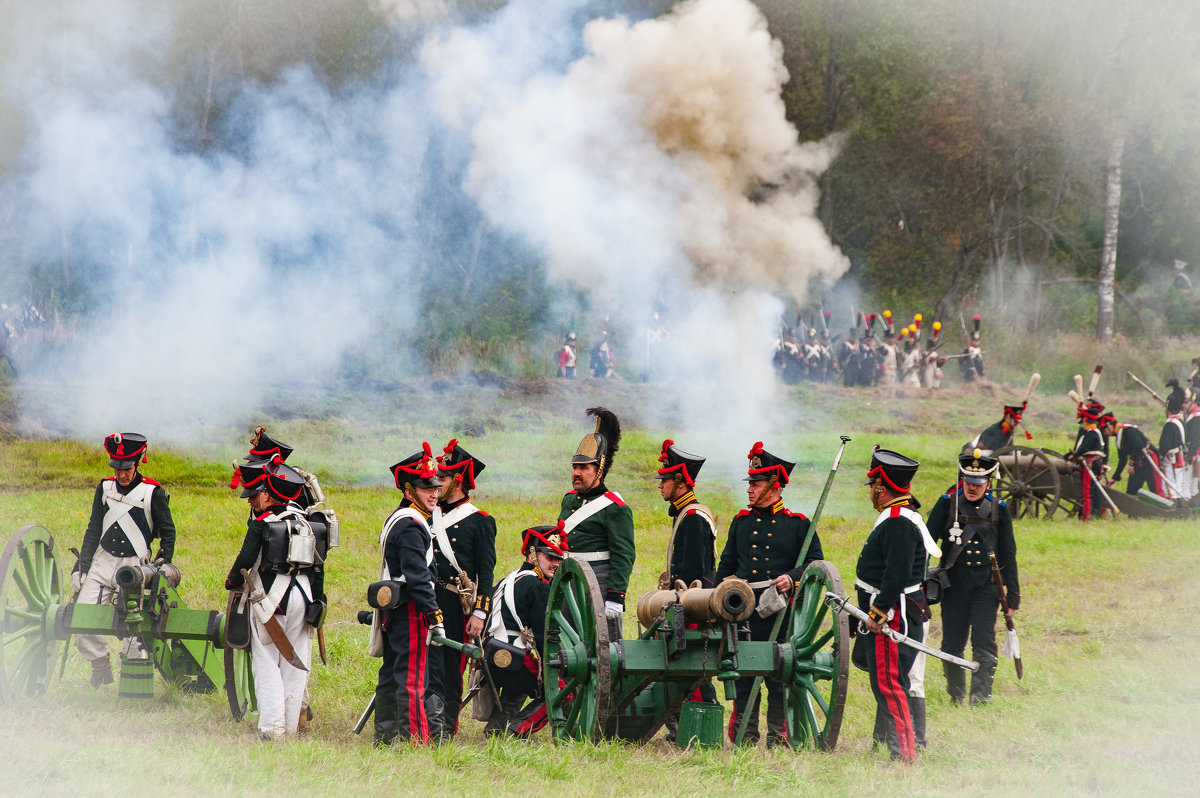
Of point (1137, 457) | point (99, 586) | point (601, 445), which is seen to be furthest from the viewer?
point (1137, 457)

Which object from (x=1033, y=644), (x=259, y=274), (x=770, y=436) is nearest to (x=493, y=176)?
(x=259, y=274)

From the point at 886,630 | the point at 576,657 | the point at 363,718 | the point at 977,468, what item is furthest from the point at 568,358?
the point at 576,657

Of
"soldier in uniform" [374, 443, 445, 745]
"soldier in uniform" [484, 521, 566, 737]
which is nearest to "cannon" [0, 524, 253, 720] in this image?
"soldier in uniform" [374, 443, 445, 745]

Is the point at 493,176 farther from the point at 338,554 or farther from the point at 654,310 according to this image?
the point at 338,554

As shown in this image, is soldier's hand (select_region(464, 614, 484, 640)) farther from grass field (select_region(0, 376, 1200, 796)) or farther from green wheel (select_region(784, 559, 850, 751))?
green wheel (select_region(784, 559, 850, 751))

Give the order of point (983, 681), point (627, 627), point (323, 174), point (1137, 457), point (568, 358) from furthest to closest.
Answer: point (568, 358) < point (1137, 457) < point (323, 174) < point (627, 627) < point (983, 681)

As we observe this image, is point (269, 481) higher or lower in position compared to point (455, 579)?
higher

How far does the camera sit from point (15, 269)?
14.5 meters

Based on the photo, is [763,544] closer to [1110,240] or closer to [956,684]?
[956,684]

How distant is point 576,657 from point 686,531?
1174 millimetres

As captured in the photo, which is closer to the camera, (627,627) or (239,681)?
(239,681)

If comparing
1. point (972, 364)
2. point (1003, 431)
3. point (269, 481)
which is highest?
point (972, 364)

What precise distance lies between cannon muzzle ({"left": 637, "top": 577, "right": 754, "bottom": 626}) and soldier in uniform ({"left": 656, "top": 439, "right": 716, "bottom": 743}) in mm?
736

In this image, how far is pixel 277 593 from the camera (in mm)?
6301
